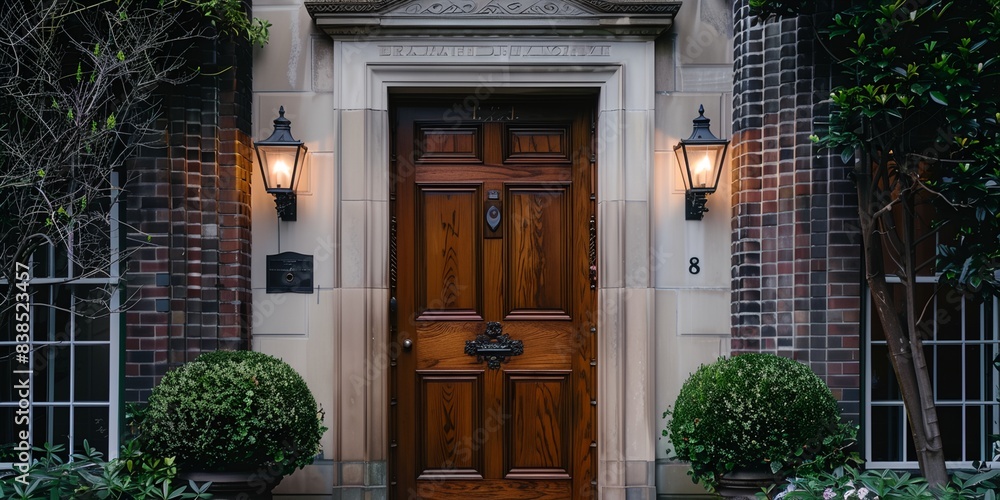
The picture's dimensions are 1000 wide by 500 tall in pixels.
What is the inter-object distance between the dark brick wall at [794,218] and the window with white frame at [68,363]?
4055mm

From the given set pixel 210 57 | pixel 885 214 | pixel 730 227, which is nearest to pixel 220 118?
pixel 210 57

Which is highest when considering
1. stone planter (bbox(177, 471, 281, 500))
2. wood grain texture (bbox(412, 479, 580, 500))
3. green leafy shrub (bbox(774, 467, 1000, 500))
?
green leafy shrub (bbox(774, 467, 1000, 500))

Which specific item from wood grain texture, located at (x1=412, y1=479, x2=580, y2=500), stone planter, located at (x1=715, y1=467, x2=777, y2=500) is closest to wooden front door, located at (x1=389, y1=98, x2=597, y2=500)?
wood grain texture, located at (x1=412, y1=479, x2=580, y2=500)

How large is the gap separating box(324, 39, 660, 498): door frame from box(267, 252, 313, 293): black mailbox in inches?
9.2

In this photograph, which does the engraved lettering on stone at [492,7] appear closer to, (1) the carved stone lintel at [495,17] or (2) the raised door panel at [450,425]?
(1) the carved stone lintel at [495,17]

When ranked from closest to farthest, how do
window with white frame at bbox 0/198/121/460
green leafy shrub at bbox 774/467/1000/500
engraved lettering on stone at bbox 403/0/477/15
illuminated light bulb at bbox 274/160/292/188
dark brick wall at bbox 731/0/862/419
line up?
1. green leafy shrub at bbox 774/467/1000/500
2. dark brick wall at bbox 731/0/862/419
3. window with white frame at bbox 0/198/121/460
4. illuminated light bulb at bbox 274/160/292/188
5. engraved lettering on stone at bbox 403/0/477/15

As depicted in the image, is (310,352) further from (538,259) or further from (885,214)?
(885,214)

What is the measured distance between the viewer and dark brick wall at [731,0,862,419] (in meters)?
5.39

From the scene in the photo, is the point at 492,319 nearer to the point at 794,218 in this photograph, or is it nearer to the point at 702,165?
the point at 702,165

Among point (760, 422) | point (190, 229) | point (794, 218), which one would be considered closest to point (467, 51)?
point (190, 229)

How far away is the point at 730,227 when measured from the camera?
228 inches

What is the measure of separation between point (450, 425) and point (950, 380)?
10.7 ft

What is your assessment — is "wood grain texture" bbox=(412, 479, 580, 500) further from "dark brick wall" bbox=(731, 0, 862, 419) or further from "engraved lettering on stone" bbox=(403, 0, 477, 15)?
"engraved lettering on stone" bbox=(403, 0, 477, 15)

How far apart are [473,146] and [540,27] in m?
0.91
